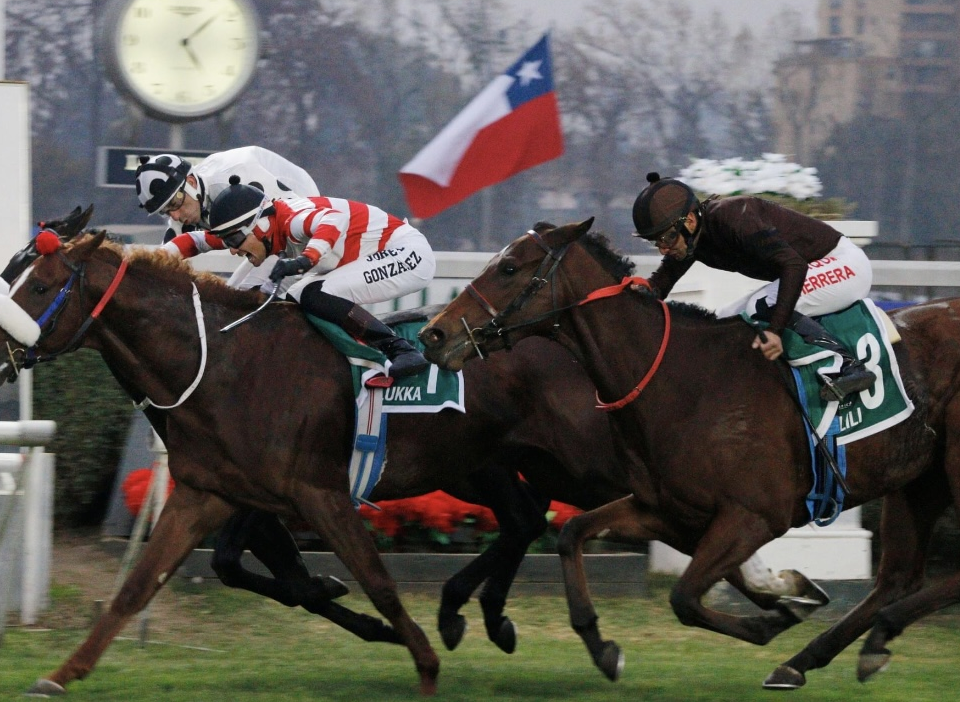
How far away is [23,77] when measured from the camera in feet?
67.1

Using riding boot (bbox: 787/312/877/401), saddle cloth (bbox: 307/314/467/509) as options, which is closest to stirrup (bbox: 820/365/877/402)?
Answer: riding boot (bbox: 787/312/877/401)

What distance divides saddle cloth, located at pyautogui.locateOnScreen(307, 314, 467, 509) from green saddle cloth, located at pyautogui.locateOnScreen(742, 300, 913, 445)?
4.54ft

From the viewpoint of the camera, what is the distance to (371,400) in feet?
19.5

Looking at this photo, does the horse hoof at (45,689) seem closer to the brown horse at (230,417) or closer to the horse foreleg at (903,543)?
the brown horse at (230,417)

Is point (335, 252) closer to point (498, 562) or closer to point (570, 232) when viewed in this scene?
point (570, 232)

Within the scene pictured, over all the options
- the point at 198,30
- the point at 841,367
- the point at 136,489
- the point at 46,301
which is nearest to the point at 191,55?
the point at 198,30

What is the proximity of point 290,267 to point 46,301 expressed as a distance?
963 mm

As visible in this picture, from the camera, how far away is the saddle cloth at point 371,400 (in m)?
5.94

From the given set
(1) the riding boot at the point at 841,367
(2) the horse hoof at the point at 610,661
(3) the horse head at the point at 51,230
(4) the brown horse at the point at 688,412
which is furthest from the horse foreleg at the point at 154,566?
(1) the riding boot at the point at 841,367

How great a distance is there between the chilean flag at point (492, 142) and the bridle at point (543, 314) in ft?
14.9

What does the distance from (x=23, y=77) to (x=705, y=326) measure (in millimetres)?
16884

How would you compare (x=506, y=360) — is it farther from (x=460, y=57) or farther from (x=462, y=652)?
(x=460, y=57)

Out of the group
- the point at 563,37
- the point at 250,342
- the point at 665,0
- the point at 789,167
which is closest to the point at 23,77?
the point at 563,37

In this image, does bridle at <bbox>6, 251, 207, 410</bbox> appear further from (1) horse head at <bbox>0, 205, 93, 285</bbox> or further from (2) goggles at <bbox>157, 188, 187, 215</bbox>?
(2) goggles at <bbox>157, 188, 187, 215</bbox>
